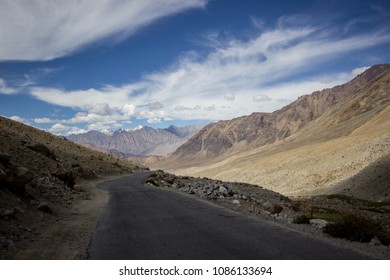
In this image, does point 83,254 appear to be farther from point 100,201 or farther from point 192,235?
point 100,201

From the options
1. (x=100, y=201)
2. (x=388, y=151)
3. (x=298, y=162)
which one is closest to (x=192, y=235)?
(x=100, y=201)

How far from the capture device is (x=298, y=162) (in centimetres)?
10294

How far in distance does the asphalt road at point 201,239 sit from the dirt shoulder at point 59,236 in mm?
585

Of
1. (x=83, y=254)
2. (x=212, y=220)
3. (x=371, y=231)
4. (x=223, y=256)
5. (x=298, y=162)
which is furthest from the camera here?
(x=298, y=162)

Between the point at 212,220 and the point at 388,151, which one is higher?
the point at 388,151

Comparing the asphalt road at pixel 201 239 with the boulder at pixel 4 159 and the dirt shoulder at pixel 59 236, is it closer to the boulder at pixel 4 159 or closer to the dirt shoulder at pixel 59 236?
the dirt shoulder at pixel 59 236

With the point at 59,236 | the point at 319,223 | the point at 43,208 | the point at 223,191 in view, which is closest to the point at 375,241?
the point at 319,223

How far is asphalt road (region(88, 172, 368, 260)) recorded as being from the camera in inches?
402

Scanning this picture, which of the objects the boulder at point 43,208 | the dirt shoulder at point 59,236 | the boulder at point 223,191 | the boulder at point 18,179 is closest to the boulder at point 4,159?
the boulder at point 18,179

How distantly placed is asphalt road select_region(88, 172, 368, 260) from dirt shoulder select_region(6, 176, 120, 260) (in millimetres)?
585

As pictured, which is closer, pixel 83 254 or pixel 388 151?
pixel 83 254

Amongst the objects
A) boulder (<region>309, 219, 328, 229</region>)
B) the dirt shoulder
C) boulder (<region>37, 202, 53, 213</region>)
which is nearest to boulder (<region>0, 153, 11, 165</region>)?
boulder (<region>37, 202, 53, 213</region>)

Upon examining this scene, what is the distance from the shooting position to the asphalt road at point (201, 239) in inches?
402
